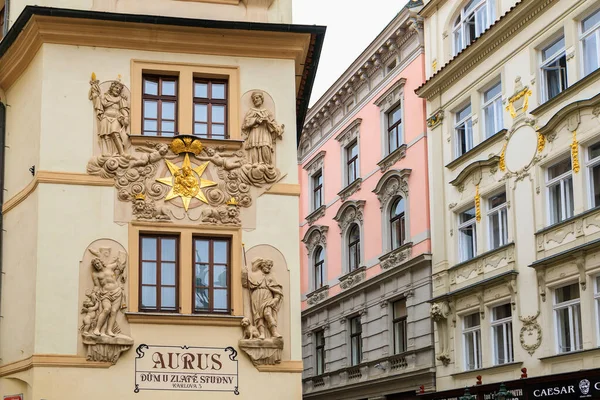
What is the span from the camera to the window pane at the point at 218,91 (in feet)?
82.6

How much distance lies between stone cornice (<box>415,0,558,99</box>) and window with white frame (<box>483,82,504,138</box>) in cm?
112

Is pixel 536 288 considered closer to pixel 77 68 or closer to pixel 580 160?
pixel 580 160

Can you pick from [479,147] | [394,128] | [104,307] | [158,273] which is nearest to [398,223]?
[394,128]

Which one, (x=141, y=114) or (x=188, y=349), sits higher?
(x=141, y=114)

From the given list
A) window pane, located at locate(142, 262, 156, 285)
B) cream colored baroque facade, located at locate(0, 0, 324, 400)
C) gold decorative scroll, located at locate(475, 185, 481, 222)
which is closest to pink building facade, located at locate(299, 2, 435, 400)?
gold decorative scroll, located at locate(475, 185, 481, 222)

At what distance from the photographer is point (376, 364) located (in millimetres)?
43062

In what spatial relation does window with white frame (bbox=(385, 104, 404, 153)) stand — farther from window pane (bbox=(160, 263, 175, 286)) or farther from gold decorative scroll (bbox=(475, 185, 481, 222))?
window pane (bbox=(160, 263, 175, 286))

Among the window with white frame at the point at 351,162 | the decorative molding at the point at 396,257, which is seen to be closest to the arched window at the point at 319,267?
the window with white frame at the point at 351,162

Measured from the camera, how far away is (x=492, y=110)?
36.2m

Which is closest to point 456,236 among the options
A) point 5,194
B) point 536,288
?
point 536,288

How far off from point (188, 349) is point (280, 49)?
7.13 metres

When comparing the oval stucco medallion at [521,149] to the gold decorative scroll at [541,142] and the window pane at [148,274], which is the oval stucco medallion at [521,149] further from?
the window pane at [148,274]

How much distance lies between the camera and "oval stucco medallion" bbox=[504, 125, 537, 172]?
3322 cm

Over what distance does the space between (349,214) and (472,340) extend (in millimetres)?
11894
